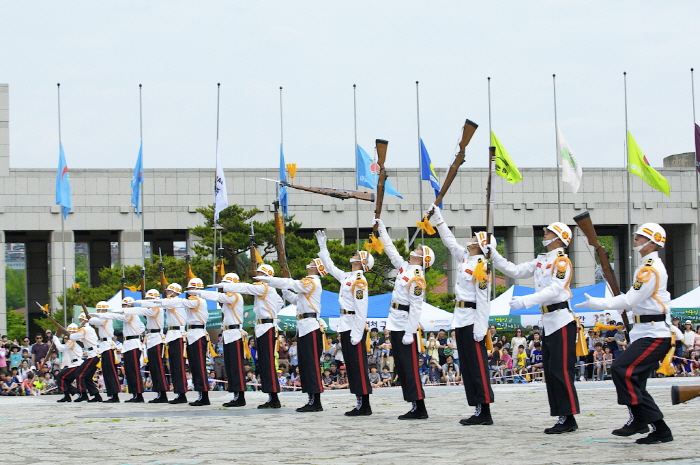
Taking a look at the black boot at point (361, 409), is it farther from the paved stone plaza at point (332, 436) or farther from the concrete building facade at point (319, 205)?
the concrete building facade at point (319, 205)

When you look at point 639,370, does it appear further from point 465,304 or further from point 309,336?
point 309,336

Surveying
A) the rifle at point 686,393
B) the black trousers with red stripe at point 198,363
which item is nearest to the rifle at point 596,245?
the rifle at point 686,393

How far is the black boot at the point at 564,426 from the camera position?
32.4 feet

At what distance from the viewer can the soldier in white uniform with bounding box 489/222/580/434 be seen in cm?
996

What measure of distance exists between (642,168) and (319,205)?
1538 cm

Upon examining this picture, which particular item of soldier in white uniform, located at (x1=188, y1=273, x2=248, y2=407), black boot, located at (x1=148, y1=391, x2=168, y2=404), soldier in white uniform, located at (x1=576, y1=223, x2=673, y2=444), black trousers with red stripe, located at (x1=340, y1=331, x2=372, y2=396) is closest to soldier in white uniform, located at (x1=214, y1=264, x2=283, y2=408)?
soldier in white uniform, located at (x1=188, y1=273, x2=248, y2=407)

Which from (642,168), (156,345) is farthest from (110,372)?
(642,168)

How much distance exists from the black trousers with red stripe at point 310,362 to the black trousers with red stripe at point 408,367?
164 cm

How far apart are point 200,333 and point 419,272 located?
15.7 ft

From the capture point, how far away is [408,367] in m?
12.0

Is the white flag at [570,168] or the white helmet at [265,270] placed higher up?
the white flag at [570,168]

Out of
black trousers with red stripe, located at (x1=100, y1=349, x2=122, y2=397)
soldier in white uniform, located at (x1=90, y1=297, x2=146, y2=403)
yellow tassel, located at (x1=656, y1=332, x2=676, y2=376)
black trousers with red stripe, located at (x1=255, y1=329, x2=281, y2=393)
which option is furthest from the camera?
black trousers with red stripe, located at (x1=100, y1=349, x2=122, y2=397)

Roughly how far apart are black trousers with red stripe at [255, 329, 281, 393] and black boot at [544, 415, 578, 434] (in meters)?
5.04

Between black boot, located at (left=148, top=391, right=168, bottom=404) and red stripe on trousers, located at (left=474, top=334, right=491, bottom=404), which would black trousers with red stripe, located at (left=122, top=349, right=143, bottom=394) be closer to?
black boot, located at (left=148, top=391, right=168, bottom=404)
